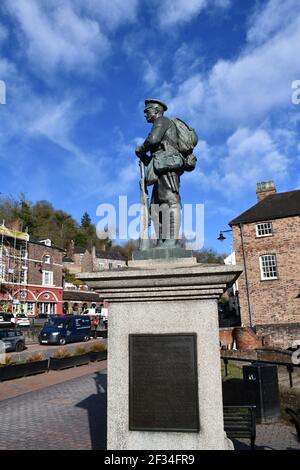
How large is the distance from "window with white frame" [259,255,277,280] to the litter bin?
21.2 meters

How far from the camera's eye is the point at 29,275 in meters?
45.4

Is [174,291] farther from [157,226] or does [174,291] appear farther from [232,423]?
[232,423]

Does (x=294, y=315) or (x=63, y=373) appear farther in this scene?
(x=294, y=315)

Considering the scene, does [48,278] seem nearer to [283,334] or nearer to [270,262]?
[270,262]

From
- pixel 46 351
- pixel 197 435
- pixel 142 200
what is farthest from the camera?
pixel 46 351

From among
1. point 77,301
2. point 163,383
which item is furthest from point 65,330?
point 77,301

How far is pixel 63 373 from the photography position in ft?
54.0

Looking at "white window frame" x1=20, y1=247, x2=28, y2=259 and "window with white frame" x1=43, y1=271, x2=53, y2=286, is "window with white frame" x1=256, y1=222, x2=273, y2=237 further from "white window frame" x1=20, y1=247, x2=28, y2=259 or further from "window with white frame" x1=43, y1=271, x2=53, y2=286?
"window with white frame" x1=43, y1=271, x2=53, y2=286

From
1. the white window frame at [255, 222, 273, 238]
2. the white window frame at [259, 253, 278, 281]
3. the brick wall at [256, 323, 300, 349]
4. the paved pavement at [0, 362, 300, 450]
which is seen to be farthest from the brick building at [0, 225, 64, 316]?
the paved pavement at [0, 362, 300, 450]

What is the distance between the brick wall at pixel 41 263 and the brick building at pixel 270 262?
26.0 meters

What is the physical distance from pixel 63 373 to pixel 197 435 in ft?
43.9

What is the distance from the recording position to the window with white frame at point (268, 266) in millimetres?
29297

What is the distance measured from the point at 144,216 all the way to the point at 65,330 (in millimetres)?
24089

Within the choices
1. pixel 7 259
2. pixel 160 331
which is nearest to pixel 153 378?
pixel 160 331
